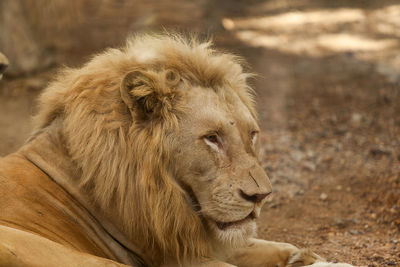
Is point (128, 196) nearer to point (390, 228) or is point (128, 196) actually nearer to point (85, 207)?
point (85, 207)

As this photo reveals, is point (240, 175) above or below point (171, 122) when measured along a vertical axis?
below

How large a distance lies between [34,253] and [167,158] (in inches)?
36.7

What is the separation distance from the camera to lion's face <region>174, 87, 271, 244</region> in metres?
3.28

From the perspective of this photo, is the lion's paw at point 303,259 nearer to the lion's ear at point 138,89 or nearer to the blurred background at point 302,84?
the blurred background at point 302,84

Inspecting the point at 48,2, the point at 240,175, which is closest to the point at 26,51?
the point at 48,2

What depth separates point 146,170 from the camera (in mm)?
3297

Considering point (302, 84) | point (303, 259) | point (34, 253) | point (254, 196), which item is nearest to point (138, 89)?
point (254, 196)

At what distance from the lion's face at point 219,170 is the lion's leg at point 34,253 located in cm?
67

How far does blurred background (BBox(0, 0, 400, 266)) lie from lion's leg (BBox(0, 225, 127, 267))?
187 cm

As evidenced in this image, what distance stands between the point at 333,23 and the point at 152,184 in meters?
8.57

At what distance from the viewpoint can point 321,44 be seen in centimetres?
1034

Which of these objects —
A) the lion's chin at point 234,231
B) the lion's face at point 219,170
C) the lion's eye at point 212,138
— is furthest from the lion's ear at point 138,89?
the lion's chin at point 234,231

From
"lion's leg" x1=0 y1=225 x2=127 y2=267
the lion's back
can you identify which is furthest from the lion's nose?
the lion's back

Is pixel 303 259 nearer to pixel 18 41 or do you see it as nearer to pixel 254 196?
pixel 254 196
